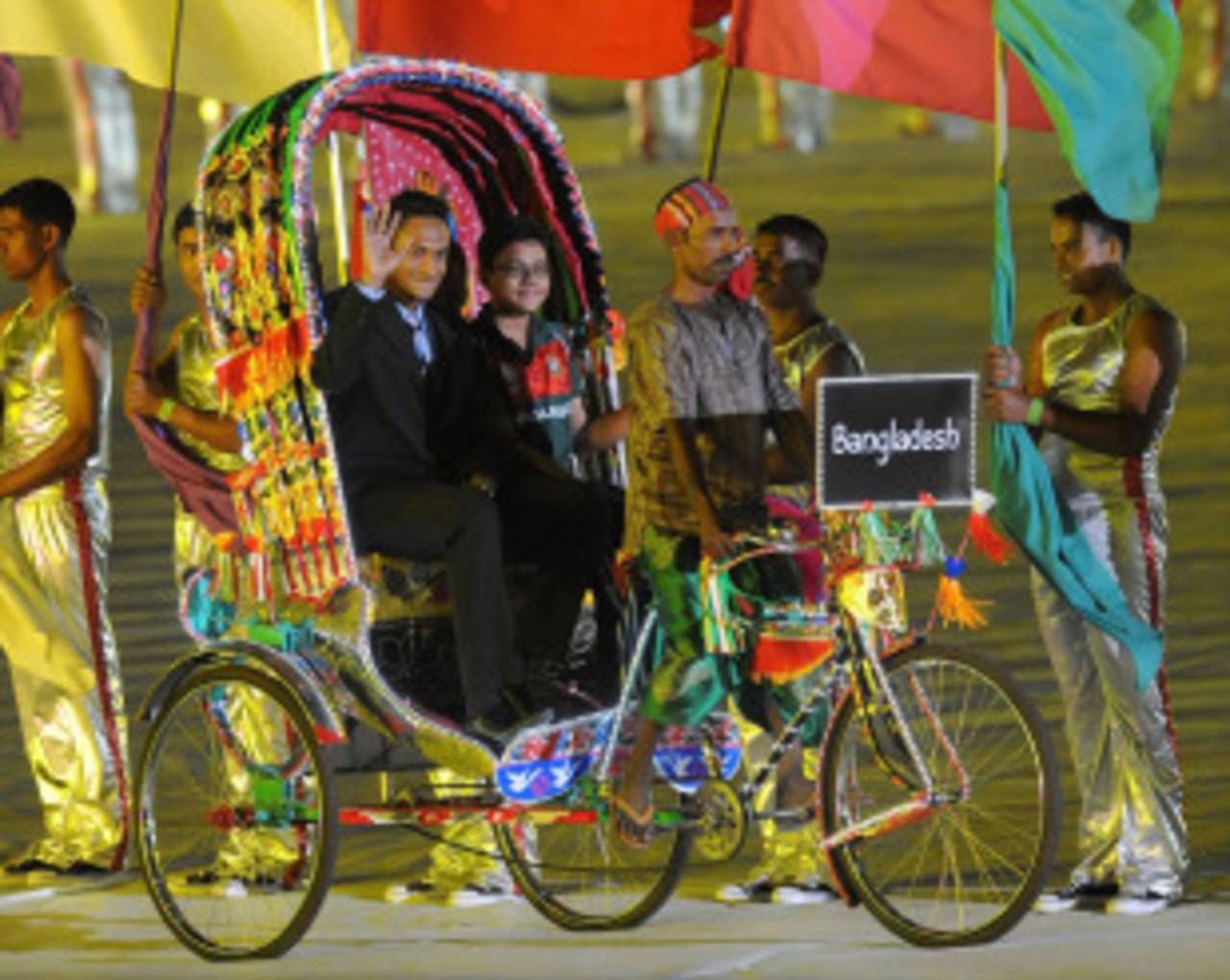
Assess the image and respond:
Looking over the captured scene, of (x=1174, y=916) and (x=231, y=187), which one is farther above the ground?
(x=231, y=187)

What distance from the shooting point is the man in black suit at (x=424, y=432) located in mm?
10531

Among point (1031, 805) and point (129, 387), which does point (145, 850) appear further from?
point (1031, 805)

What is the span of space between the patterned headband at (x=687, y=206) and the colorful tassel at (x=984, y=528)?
939 mm

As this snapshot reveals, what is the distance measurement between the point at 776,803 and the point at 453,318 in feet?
4.76

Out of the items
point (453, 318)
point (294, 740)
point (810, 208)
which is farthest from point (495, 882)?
point (810, 208)

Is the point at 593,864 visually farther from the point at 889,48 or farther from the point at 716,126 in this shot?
the point at 889,48

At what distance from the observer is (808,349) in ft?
37.2

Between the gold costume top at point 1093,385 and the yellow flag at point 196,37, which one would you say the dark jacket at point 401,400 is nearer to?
the gold costume top at point 1093,385

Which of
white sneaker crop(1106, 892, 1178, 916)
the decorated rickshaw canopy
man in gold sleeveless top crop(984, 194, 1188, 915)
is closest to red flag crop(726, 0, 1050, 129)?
the decorated rickshaw canopy

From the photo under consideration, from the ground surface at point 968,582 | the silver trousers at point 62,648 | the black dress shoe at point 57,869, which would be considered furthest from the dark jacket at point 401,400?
the black dress shoe at point 57,869

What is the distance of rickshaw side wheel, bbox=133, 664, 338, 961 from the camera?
10.5 metres

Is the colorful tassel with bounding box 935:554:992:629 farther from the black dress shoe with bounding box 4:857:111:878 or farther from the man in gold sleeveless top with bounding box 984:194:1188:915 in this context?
the black dress shoe with bounding box 4:857:111:878

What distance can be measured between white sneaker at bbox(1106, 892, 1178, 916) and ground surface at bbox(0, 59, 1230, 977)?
83mm

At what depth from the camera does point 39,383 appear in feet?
39.3
